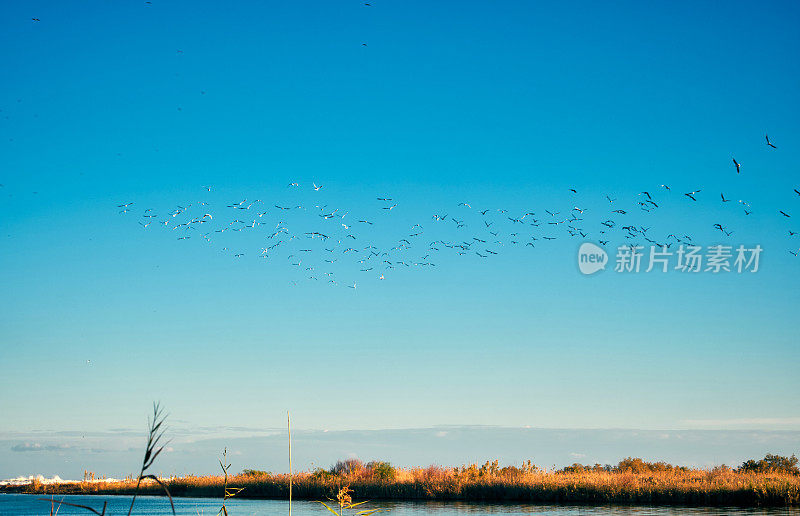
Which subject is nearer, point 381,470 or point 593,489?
point 593,489

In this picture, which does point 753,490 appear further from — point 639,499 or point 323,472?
point 323,472

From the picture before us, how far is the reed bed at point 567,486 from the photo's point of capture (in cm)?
4331

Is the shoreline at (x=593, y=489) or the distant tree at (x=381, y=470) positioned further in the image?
the distant tree at (x=381, y=470)

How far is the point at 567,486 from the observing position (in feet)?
168

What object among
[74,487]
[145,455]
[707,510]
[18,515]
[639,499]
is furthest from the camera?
[74,487]

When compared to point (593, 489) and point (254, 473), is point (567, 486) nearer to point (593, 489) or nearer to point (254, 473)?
point (593, 489)

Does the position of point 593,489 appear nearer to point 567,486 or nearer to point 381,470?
point 567,486

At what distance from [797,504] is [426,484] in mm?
27441

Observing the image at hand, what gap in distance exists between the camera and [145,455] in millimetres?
2541

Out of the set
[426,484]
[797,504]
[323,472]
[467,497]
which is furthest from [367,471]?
[797,504]

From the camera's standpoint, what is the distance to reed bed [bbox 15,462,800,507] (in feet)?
142

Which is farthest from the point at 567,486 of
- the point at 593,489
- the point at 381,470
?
the point at 381,470

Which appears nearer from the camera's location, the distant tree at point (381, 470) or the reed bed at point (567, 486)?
the reed bed at point (567, 486)

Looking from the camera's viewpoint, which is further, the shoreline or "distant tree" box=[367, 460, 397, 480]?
"distant tree" box=[367, 460, 397, 480]
